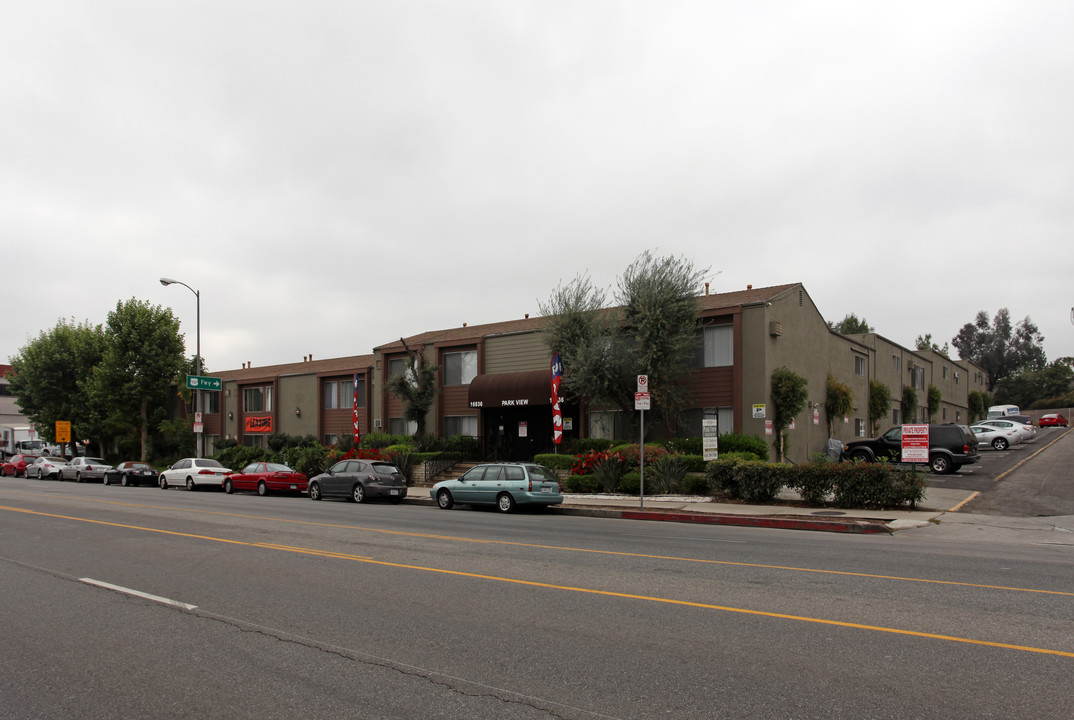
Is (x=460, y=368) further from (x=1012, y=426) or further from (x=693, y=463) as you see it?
(x=1012, y=426)

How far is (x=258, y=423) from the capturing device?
4288cm

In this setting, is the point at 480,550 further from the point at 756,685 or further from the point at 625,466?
the point at 625,466

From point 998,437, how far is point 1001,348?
3011 inches

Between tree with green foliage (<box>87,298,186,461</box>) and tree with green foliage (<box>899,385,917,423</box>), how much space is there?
41.3 meters

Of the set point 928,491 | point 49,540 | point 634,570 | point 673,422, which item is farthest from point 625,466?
point 49,540

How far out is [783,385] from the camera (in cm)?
2431

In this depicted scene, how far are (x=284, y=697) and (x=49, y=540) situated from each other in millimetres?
10624

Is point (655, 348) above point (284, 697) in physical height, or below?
above

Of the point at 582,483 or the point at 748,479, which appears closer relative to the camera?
the point at 748,479

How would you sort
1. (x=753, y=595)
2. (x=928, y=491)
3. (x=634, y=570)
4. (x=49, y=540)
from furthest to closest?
(x=928, y=491)
(x=49, y=540)
(x=634, y=570)
(x=753, y=595)

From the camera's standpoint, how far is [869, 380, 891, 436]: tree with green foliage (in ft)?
113

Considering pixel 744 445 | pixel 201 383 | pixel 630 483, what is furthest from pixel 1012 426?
pixel 201 383

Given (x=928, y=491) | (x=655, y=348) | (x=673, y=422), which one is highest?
(x=655, y=348)

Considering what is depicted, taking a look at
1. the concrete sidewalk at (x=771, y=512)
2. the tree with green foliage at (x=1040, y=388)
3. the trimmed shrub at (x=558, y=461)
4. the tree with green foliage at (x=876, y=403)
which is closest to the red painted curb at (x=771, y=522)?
the concrete sidewalk at (x=771, y=512)
